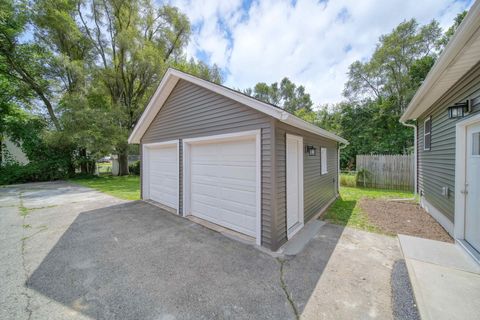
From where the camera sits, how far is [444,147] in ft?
14.8

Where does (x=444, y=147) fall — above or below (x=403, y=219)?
above

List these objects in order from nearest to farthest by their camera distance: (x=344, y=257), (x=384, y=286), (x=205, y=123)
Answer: (x=384, y=286) < (x=344, y=257) < (x=205, y=123)

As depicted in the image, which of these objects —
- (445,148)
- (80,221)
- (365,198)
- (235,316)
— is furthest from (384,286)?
(80,221)

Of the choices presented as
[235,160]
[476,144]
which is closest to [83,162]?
[235,160]

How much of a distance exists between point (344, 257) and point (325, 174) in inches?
150

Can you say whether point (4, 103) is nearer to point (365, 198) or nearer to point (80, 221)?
point (80, 221)

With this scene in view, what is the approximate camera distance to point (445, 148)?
14.6ft

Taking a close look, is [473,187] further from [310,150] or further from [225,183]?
[225,183]

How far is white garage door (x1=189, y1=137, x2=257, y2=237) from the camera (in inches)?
161

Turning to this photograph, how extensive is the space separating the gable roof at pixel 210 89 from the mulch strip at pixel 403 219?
2678 millimetres

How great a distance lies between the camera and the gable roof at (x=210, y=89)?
334cm

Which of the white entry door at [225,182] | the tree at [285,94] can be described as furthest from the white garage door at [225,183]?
the tree at [285,94]

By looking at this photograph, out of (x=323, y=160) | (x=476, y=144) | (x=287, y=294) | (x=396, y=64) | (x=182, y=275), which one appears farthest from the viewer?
(x=396, y=64)

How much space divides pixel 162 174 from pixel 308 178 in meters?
4.79
